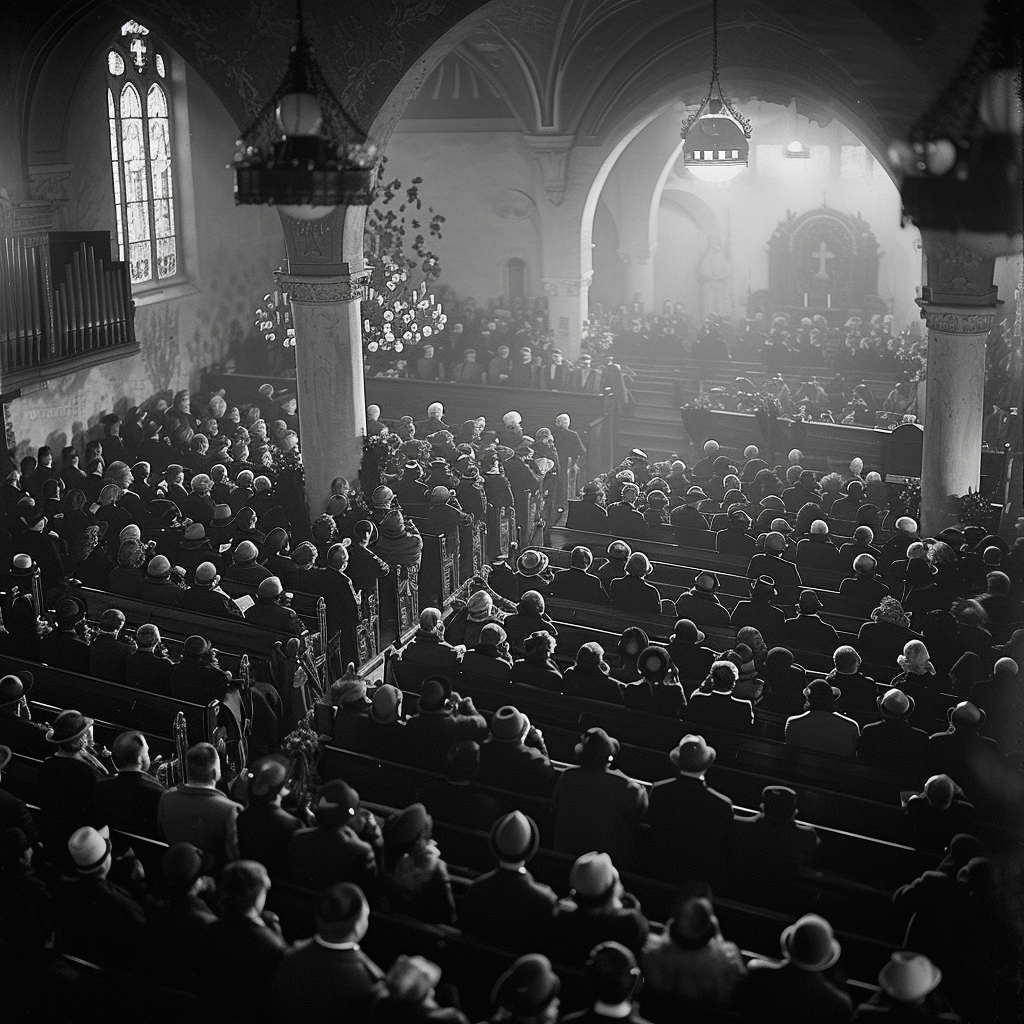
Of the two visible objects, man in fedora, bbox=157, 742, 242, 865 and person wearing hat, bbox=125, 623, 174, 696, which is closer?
man in fedora, bbox=157, 742, 242, 865

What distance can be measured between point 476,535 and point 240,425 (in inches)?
207

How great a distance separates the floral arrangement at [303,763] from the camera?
29.3 feet

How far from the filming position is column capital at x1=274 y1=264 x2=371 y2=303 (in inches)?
566

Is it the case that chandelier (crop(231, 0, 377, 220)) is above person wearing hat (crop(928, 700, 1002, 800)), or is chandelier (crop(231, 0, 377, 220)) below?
above

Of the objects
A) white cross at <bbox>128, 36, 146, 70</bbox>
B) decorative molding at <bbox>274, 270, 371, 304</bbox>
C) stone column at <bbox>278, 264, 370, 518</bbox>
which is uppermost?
white cross at <bbox>128, 36, 146, 70</bbox>

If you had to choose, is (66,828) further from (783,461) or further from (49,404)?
(783,461)

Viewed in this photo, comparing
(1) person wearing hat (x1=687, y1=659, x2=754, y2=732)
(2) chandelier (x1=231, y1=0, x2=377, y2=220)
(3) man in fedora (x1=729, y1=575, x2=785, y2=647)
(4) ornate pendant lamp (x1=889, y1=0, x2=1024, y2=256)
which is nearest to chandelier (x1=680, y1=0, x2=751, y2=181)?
(3) man in fedora (x1=729, y1=575, x2=785, y2=647)

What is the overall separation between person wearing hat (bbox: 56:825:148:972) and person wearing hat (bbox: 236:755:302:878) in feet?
2.23

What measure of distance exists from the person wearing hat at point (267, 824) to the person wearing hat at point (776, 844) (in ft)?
7.92

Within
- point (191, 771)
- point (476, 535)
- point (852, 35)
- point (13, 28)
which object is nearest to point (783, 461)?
point (476, 535)

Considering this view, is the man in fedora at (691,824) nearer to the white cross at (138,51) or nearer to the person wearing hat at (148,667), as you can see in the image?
the person wearing hat at (148,667)

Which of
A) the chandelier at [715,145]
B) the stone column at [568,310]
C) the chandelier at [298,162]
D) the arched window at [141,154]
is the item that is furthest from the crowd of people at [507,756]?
the stone column at [568,310]

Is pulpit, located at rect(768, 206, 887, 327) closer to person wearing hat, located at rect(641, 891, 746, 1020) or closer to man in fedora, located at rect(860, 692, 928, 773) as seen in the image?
man in fedora, located at rect(860, 692, 928, 773)

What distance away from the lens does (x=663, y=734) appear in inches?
348
